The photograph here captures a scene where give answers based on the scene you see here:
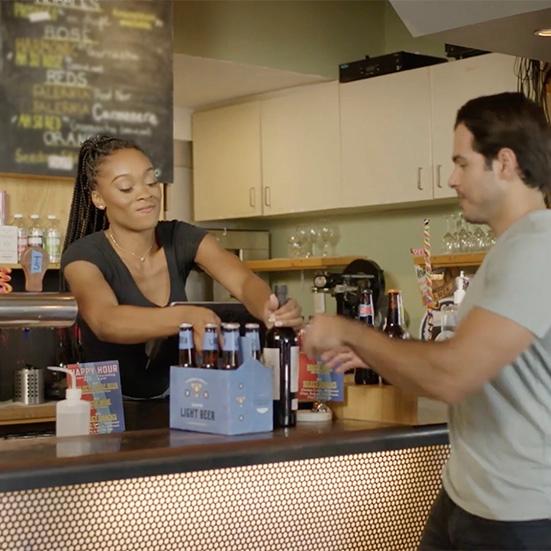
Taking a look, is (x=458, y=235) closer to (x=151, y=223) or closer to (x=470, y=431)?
(x=151, y=223)

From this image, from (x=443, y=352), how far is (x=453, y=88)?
150 inches

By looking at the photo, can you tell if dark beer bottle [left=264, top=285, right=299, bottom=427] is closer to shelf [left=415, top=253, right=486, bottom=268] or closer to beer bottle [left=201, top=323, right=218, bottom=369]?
beer bottle [left=201, top=323, right=218, bottom=369]

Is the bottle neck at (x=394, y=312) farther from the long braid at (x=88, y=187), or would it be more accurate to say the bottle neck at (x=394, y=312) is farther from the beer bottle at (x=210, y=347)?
the long braid at (x=88, y=187)

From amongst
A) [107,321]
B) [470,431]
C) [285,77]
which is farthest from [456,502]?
[285,77]

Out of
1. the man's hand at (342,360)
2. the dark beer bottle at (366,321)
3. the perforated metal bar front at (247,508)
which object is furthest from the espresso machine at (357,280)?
the man's hand at (342,360)

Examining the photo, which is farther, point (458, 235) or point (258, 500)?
point (458, 235)

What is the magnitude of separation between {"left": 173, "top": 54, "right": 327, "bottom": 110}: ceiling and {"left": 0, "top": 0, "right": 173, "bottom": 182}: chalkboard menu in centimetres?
83

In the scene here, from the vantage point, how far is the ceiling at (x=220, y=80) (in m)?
5.71

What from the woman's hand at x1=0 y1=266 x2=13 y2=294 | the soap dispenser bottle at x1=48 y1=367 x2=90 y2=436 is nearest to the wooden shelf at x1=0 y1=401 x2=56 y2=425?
the woman's hand at x1=0 y1=266 x2=13 y2=294

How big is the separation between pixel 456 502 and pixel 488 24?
214 centimetres

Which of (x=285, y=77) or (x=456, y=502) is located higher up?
(x=285, y=77)

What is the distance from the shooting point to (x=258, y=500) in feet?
7.35

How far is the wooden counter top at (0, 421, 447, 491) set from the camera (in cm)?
193

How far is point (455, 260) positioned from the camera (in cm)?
534
